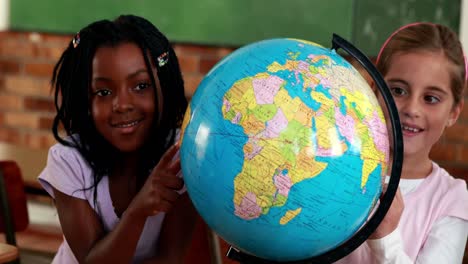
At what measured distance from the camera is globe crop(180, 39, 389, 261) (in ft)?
3.66

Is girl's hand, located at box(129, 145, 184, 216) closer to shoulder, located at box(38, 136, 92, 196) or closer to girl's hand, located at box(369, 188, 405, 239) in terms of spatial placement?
shoulder, located at box(38, 136, 92, 196)

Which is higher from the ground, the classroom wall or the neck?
the neck

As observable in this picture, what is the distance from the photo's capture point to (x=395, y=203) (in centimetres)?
138

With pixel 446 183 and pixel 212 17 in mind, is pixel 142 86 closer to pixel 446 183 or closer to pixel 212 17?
pixel 446 183

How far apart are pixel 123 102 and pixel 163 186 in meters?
0.24

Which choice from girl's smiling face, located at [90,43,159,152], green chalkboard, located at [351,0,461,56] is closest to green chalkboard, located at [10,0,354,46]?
green chalkboard, located at [351,0,461,56]

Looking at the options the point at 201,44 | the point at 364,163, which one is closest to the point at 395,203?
the point at 364,163

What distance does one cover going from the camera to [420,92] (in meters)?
1.61

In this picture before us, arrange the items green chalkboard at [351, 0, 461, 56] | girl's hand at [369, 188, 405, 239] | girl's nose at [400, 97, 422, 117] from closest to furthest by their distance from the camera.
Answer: girl's hand at [369, 188, 405, 239] → girl's nose at [400, 97, 422, 117] → green chalkboard at [351, 0, 461, 56]

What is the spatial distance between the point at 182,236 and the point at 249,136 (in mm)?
Result: 745

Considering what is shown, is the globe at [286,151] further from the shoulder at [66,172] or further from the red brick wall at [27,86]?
the red brick wall at [27,86]

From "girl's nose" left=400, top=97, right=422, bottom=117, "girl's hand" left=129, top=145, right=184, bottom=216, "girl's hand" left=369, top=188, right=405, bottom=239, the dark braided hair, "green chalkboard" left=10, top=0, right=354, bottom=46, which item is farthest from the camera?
"green chalkboard" left=10, top=0, right=354, bottom=46

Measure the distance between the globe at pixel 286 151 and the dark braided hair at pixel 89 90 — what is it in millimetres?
549

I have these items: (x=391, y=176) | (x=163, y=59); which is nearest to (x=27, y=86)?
(x=163, y=59)
